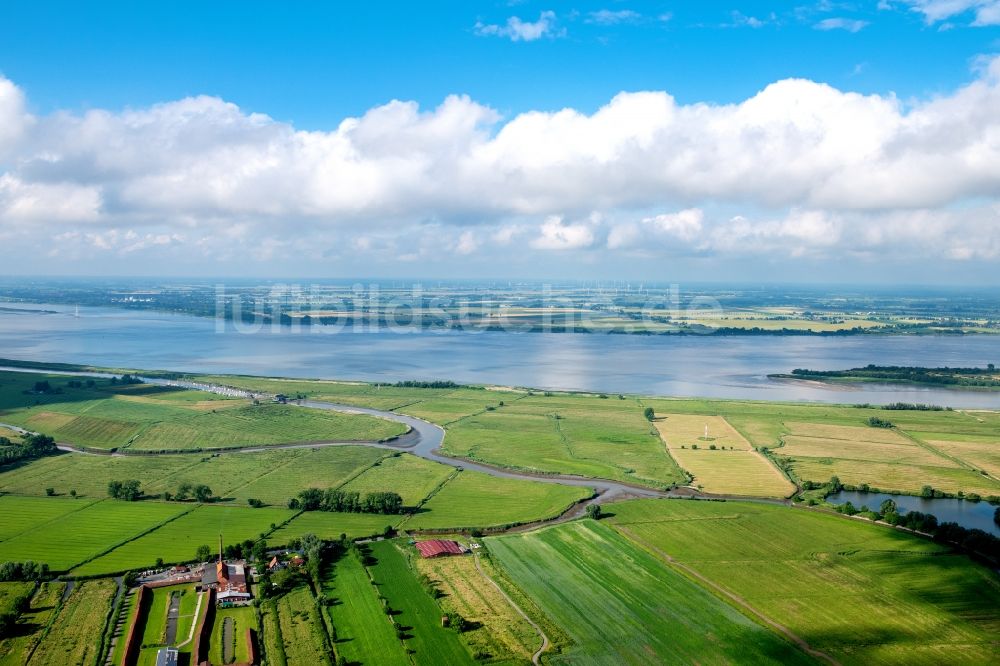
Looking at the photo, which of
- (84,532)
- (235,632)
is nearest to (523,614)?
(235,632)

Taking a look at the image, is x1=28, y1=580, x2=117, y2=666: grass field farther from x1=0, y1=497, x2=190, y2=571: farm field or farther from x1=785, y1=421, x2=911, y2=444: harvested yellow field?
x1=785, y1=421, x2=911, y2=444: harvested yellow field

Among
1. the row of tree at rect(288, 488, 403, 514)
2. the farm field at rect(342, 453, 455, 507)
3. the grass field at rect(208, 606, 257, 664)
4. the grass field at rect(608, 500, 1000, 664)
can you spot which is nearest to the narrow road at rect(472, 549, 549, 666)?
the row of tree at rect(288, 488, 403, 514)

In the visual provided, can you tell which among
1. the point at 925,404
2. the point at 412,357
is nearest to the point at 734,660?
the point at 925,404

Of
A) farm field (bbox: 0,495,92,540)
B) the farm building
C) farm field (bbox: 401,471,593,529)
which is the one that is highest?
the farm building

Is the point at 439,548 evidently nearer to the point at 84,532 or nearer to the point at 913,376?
the point at 84,532

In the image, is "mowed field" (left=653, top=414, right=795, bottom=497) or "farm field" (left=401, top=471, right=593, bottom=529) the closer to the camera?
"farm field" (left=401, top=471, right=593, bottom=529)
